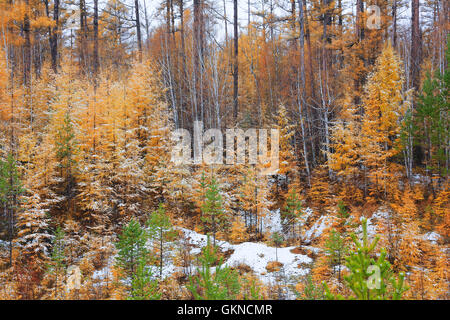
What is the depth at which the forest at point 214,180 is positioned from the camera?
27.1ft

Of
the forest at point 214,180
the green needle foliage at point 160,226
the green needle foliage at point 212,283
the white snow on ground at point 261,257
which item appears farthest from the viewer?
the white snow on ground at point 261,257

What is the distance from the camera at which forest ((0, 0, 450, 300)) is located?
8.27 m

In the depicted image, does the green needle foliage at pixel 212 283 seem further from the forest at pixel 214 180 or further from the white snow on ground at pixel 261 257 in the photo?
the white snow on ground at pixel 261 257

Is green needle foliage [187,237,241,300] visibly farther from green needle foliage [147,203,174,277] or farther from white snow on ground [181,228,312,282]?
green needle foliage [147,203,174,277]

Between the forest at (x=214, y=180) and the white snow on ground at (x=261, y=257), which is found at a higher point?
the forest at (x=214, y=180)

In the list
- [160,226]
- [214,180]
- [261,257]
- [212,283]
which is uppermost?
[214,180]

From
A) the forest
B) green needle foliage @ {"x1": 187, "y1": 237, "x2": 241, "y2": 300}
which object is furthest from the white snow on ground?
green needle foliage @ {"x1": 187, "y1": 237, "x2": 241, "y2": 300}

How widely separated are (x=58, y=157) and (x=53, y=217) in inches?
108

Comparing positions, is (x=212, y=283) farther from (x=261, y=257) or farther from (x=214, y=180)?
(x=261, y=257)

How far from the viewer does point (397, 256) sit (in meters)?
9.19

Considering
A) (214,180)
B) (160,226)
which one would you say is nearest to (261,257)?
(214,180)

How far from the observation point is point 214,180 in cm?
1022

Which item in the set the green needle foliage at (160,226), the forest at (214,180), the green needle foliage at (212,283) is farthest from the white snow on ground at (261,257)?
the green needle foliage at (212,283)
